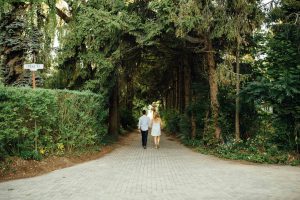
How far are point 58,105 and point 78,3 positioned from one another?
27.5ft

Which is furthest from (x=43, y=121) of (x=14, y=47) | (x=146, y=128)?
(x=146, y=128)

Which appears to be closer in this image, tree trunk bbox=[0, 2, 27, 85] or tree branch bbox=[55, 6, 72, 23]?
tree trunk bbox=[0, 2, 27, 85]

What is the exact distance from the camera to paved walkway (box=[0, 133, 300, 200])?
8.54 meters

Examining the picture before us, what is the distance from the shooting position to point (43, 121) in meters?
13.2

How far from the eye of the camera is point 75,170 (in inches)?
488

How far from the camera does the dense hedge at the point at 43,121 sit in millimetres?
11289

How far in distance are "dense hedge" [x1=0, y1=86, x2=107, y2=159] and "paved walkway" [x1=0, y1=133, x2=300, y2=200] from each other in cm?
131

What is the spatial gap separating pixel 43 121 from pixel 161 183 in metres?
5.12

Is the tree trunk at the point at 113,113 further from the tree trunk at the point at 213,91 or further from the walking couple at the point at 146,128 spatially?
the tree trunk at the point at 213,91

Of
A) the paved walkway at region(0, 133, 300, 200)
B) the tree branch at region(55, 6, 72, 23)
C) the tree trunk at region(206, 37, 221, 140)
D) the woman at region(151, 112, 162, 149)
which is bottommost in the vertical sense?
the paved walkway at region(0, 133, 300, 200)

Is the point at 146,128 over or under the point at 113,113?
under

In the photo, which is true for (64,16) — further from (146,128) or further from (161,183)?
(161,183)

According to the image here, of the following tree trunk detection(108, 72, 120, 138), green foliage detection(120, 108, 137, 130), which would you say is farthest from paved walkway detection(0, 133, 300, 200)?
green foliage detection(120, 108, 137, 130)

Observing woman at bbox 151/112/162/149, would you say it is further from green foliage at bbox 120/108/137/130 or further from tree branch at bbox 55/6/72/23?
green foliage at bbox 120/108/137/130
